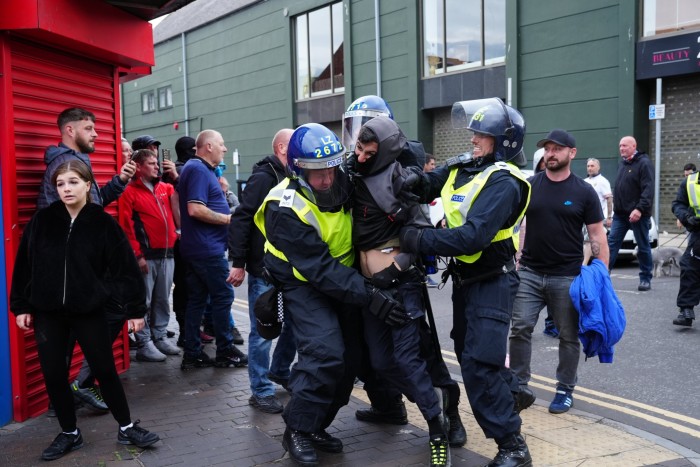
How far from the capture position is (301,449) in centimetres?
414

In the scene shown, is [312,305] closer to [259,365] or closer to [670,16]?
[259,365]

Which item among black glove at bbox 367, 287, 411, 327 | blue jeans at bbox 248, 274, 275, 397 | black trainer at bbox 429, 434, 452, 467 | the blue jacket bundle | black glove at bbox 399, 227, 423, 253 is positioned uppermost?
black glove at bbox 399, 227, 423, 253

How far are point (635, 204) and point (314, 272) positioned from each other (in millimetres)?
7666

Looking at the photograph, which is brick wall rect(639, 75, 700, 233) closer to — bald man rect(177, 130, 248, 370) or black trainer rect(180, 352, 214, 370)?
bald man rect(177, 130, 248, 370)

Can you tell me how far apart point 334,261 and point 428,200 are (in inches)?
30.3

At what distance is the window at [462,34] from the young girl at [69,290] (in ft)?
56.4

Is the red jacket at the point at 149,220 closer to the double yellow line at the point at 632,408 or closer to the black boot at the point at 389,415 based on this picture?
the black boot at the point at 389,415

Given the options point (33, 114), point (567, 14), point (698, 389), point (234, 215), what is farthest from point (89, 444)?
point (567, 14)

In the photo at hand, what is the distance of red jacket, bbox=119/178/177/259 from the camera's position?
6730mm

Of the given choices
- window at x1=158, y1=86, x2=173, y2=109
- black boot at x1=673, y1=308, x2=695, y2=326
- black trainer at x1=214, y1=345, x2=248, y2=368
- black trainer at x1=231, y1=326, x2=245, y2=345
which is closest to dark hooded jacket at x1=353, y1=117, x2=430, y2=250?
black trainer at x1=214, y1=345, x2=248, y2=368

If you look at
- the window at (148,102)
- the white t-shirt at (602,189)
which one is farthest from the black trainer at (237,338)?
the window at (148,102)

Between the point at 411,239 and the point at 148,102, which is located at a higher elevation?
the point at 148,102

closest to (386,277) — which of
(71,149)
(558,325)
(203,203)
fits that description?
(558,325)

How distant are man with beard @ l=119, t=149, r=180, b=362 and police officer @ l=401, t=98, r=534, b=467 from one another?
11.2 feet
